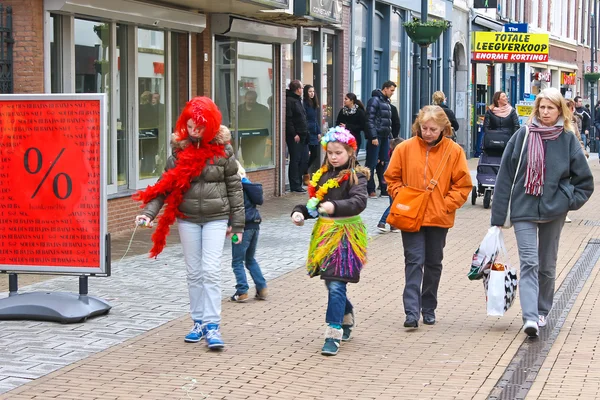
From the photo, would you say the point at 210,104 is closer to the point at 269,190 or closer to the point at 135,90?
the point at 135,90

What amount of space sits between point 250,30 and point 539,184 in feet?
34.4

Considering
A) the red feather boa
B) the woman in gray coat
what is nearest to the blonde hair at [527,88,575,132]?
the woman in gray coat

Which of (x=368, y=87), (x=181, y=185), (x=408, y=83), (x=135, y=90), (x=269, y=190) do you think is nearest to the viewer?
(x=181, y=185)

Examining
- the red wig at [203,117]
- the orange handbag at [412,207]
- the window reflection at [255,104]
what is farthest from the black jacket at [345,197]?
the window reflection at [255,104]

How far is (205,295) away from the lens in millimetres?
7566

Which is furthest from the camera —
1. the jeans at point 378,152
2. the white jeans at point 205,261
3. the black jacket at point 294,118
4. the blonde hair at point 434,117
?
the black jacket at point 294,118

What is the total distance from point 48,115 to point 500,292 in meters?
3.53

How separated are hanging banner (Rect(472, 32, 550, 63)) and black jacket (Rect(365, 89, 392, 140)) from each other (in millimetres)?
13666

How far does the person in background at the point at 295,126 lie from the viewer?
19.6m

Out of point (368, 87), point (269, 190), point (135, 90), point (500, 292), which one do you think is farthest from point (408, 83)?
point (500, 292)

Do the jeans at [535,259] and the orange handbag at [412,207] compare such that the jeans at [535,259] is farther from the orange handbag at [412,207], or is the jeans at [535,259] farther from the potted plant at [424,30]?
the potted plant at [424,30]

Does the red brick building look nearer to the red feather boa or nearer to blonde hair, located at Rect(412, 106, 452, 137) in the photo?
the red feather boa

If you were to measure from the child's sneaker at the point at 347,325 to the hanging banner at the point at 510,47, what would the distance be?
24.6m

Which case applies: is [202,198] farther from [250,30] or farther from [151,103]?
[250,30]
